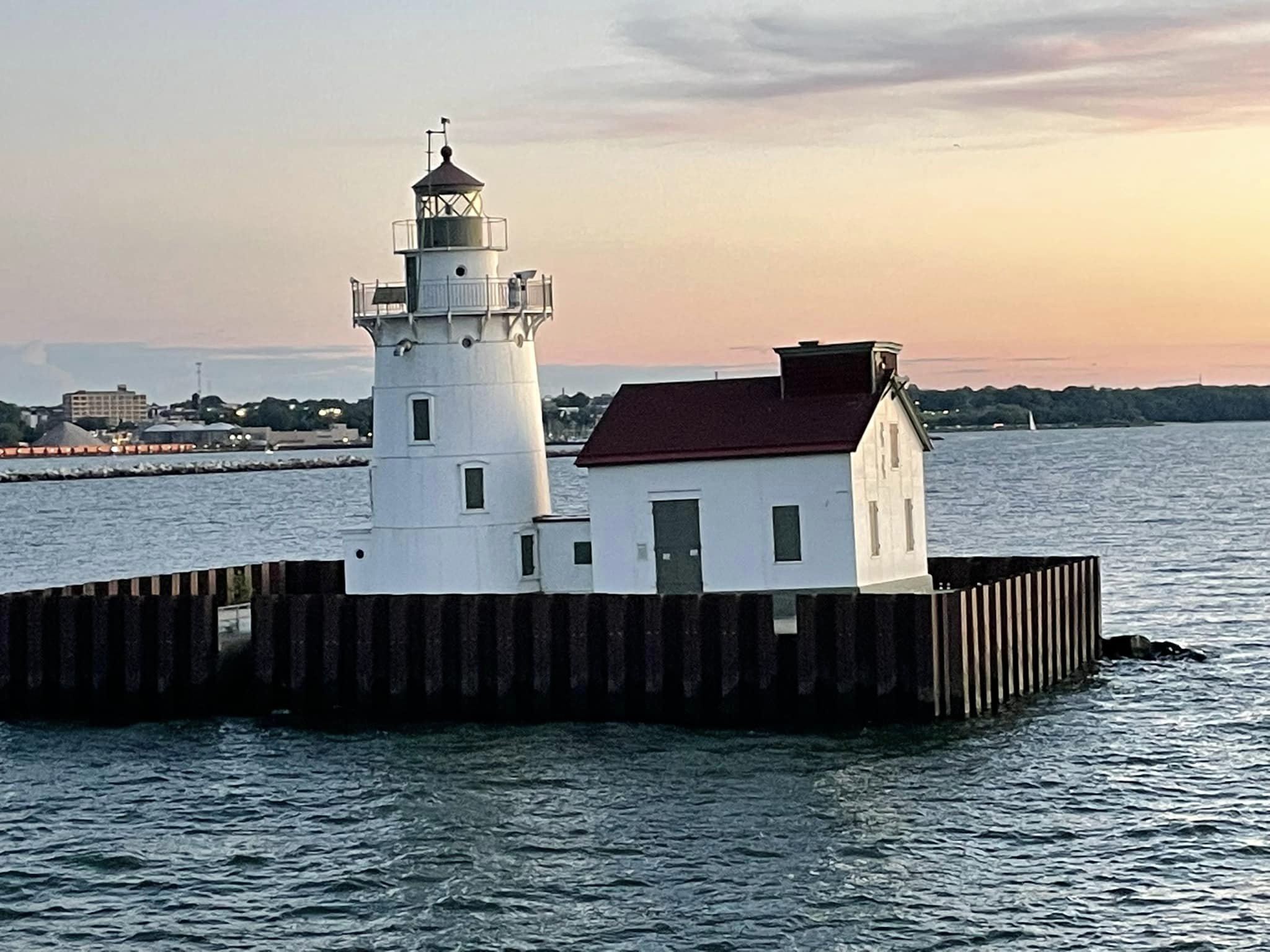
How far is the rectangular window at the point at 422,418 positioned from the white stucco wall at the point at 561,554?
5.16 ft

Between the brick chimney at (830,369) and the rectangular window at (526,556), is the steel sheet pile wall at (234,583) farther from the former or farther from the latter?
the brick chimney at (830,369)

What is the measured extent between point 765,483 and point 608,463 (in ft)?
9.48

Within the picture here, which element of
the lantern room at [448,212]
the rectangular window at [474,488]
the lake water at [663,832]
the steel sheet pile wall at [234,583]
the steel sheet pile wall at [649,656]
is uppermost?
the lantern room at [448,212]

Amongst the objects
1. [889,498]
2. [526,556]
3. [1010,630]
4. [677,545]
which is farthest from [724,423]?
[1010,630]

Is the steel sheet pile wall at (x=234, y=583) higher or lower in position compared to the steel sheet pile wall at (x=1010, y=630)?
higher

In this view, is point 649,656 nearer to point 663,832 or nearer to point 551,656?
point 551,656

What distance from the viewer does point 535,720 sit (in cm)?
3161

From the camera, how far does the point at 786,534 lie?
33.5m

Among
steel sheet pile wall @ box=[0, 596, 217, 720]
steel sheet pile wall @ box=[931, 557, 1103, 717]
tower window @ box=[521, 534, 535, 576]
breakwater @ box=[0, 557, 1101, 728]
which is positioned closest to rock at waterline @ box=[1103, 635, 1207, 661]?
steel sheet pile wall @ box=[931, 557, 1103, 717]

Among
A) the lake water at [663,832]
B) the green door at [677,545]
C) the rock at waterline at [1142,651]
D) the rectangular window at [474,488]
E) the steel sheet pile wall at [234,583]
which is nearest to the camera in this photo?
the lake water at [663,832]

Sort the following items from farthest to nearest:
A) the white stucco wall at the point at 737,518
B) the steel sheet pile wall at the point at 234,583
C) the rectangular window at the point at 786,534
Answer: the steel sheet pile wall at the point at 234,583, the rectangular window at the point at 786,534, the white stucco wall at the point at 737,518

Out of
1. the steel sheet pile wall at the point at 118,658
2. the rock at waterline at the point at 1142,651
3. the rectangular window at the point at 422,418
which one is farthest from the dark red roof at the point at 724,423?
the rock at waterline at the point at 1142,651

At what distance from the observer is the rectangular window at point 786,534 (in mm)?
33438

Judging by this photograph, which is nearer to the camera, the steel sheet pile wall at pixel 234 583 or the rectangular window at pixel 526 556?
the rectangular window at pixel 526 556
